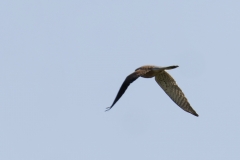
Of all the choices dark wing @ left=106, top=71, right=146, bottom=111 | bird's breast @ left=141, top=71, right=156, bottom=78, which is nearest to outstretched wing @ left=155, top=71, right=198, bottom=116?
bird's breast @ left=141, top=71, right=156, bottom=78

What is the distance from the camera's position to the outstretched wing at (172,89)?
1075 inches

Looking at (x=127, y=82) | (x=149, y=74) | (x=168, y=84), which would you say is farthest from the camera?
(x=168, y=84)

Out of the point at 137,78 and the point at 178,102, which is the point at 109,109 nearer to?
the point at 137,78

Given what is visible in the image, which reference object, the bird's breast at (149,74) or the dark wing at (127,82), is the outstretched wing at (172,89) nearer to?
the bird's breast at (149,74)

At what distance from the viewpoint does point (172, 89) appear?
2773 centimetres

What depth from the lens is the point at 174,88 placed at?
2770 cm

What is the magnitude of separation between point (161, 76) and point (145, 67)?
1686mm

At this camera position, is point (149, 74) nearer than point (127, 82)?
No

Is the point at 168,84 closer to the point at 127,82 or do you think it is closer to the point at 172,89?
the point at 172,89

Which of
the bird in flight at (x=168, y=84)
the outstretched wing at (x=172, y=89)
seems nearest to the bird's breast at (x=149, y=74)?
the bird in flight at (x=168, y=84)

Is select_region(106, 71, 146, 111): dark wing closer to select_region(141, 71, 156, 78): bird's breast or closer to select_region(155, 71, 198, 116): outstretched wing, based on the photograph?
select_region(141, 71, 156, 78): bird's breast

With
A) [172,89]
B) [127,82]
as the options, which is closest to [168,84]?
[172,89]

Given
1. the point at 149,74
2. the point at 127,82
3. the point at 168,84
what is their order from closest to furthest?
the point at 127,82 < the point at 149,74 < the point at 168,84

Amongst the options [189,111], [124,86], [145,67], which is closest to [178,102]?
[189,111]
